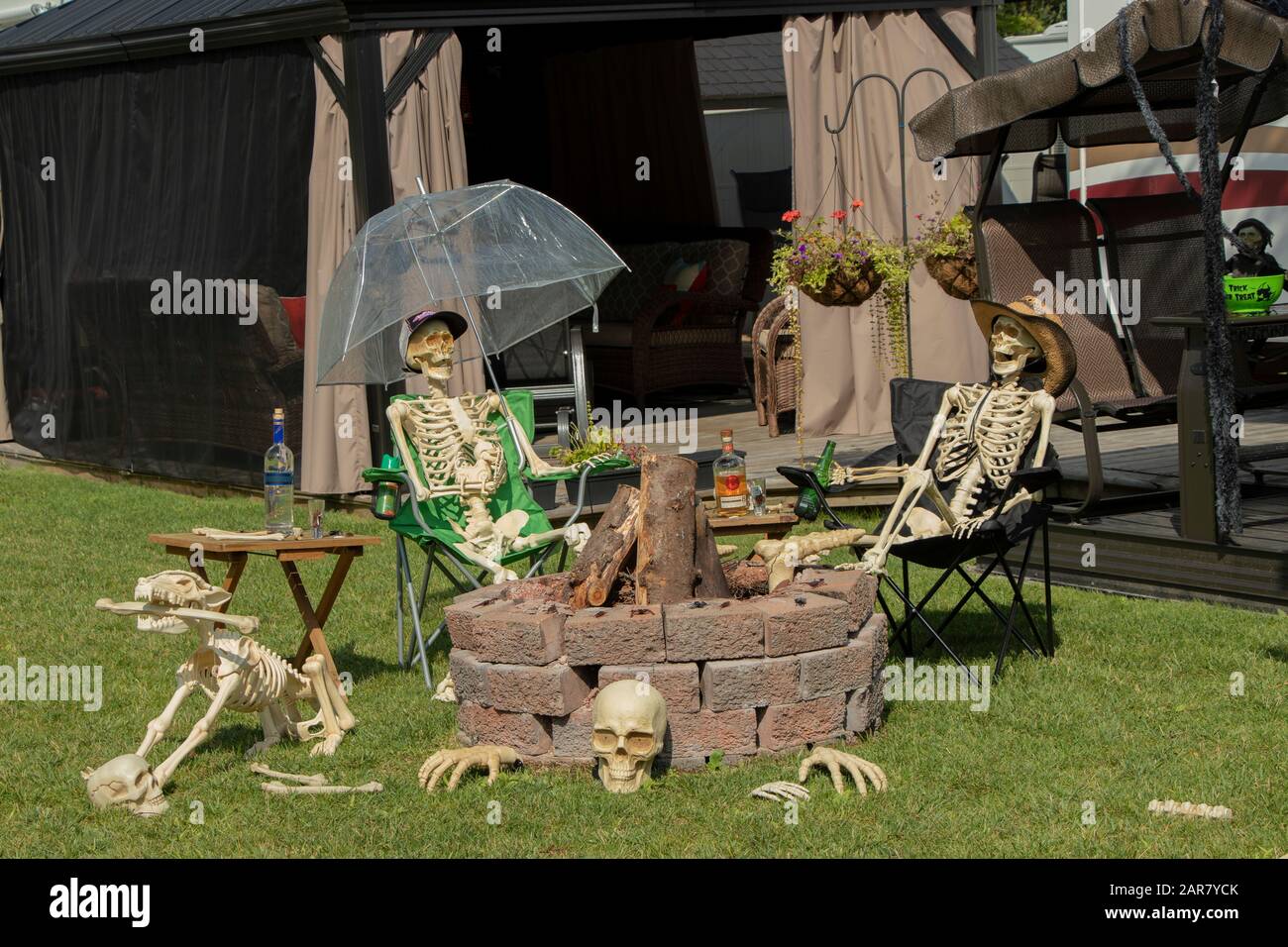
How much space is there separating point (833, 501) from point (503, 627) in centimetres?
438

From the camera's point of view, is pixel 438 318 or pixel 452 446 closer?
pixel 452 446

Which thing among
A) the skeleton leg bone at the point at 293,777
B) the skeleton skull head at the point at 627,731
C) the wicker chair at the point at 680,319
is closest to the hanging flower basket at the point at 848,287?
the wicker chair at the point at 680,319

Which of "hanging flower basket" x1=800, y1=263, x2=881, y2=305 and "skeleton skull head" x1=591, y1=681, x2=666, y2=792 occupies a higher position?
→ "hanging flower basket" x1=800, y1=263, x2=881, y2=305

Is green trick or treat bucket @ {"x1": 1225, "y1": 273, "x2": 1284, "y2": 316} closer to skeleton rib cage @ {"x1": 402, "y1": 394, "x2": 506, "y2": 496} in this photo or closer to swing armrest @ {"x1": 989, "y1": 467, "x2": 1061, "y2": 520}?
swing armrest @ {"x1": 989, "y1": 467, "x2": 1061, "y2": 520}

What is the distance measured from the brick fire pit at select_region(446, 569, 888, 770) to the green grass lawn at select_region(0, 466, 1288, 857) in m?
0.11

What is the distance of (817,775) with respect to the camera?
17.4 feet

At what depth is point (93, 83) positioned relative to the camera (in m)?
12.0

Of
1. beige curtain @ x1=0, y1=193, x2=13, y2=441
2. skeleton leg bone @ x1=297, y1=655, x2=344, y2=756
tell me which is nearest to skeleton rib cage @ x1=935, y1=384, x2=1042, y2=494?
skeleton leg bone @ x1=297, y1=655, x2=344, y2=756

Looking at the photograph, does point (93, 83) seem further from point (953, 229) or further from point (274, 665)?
point (274, 665)

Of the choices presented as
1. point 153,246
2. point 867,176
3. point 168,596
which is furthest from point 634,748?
point 153,246

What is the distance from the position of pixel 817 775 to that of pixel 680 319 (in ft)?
27.1

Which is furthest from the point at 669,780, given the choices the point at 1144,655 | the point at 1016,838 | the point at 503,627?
the point at 1144,655

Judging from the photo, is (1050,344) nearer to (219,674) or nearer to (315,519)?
(315,519)

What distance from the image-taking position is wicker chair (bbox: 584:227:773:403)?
13055mm
